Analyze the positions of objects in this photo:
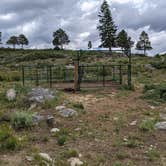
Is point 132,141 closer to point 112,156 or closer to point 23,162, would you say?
point 112,156

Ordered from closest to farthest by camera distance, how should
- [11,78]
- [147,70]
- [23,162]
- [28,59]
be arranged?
1. [23,162]
2. [11,78]
3. [147,70]
4. [28,59]

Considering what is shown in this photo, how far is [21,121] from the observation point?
907 centimetres

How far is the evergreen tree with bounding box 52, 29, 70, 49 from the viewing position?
86062 mm

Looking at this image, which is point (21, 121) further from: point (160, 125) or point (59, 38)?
point (59, 38)

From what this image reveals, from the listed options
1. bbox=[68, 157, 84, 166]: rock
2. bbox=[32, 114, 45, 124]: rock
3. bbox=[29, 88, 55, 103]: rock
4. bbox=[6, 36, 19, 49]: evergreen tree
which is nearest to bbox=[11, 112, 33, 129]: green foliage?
bbox=[32, 114, 45, 124]: rock

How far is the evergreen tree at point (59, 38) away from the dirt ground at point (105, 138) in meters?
74.7

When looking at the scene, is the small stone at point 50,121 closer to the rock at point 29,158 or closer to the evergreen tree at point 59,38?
the rock at point 29,158

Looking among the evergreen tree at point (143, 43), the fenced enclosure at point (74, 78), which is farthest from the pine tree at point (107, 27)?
the fenced enclosure at point (74, 78)

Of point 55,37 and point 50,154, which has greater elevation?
point 55,37

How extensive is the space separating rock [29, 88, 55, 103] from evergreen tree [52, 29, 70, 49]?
241 ft

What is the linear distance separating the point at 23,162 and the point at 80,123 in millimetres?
3126

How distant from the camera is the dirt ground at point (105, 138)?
23.6 feet

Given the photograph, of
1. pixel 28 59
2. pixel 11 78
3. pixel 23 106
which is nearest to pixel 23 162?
pixel 23 106

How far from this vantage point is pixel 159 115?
10.9 meters
